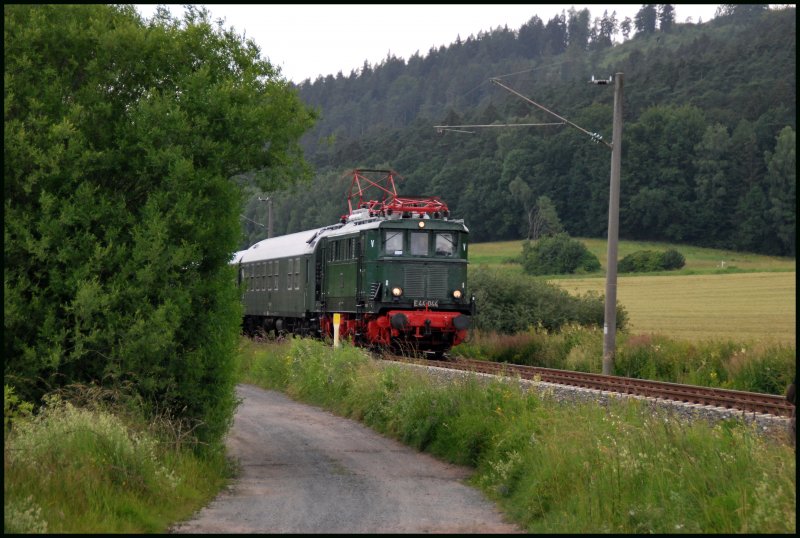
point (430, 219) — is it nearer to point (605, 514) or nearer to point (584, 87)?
point (605, 514)

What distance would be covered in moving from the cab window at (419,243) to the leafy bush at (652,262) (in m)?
46.0

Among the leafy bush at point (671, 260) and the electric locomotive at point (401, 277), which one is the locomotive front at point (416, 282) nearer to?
the electric locomotive at point (401, 277)

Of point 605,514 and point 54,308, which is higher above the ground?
point 54,308

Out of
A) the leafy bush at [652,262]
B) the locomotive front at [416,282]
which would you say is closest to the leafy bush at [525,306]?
the locomotive front at [416,282]

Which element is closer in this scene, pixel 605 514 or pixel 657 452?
pixel 605 514

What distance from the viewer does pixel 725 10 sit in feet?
648

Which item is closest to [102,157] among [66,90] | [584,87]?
[66,90]

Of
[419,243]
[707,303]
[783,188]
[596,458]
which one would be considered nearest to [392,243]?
[419,243]

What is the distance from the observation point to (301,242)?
33.4m

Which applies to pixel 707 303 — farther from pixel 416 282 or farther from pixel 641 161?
pixel 641 161

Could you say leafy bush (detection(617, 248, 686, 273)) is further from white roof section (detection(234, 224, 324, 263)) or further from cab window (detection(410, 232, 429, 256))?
cab window (detection(410, 232, 429, 256))

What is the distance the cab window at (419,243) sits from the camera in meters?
26.9

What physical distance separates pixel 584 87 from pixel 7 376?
105 metres

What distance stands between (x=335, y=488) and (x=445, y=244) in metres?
15.3
